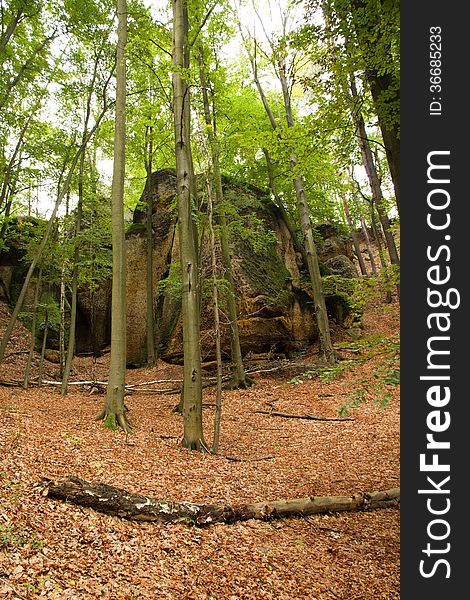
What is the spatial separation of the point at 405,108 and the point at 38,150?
1379cm

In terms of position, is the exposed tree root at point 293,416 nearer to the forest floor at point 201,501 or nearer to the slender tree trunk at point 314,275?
the forest floor at point 201,501

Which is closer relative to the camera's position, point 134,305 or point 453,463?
point 453,463

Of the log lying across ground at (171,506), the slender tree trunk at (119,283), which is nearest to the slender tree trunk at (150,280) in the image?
the slender tree trunk at (119,283)

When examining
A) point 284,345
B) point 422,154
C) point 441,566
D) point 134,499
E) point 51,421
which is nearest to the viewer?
point 441,566

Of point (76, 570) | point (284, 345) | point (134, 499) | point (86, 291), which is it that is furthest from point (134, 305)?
point (76, 570)

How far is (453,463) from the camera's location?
2283 millimetres

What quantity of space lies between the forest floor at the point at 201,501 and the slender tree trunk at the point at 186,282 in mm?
607

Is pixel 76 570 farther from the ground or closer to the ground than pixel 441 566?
closer to the ground

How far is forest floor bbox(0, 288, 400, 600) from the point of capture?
343cm

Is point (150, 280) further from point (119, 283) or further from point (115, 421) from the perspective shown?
point (115, 421)

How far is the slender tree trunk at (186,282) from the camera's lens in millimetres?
7555

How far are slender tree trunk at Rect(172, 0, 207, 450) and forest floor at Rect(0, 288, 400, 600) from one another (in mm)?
607

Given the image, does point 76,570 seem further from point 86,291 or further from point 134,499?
point 86,291

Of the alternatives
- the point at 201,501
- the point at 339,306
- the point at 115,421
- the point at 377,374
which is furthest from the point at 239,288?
the point at 377,374
